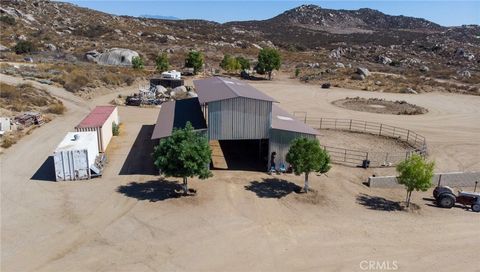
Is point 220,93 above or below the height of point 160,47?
below

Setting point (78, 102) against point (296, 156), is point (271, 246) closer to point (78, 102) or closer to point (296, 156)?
point (296, 156)

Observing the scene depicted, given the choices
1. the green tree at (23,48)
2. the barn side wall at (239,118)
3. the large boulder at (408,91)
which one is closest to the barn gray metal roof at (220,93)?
the barn side wall at (239,118)

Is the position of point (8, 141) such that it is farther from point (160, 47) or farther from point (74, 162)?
point (160, 47)

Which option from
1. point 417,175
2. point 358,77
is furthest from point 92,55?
point 417,175

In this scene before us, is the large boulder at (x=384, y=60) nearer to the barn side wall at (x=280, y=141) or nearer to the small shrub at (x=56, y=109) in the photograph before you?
the small shrub at (x=56, y=109)

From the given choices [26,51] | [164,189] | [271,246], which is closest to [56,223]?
[164,189]

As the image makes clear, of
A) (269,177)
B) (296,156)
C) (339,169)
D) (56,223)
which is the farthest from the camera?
(339,169)

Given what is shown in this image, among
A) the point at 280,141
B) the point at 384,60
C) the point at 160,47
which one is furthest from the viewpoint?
the point at 384,60

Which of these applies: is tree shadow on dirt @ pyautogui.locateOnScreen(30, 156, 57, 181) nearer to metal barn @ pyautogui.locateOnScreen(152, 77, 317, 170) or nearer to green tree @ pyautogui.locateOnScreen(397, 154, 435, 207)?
metal barn @ pyautogui.locateOnScreen(152, 77, 317, 170)
